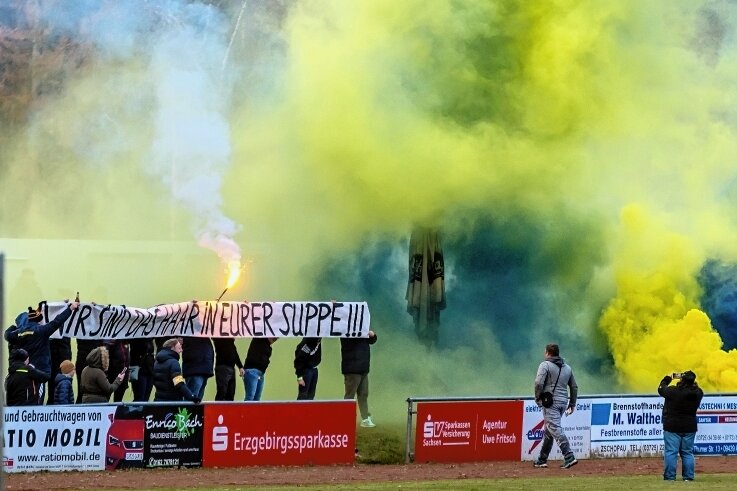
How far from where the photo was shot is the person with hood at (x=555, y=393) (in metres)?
16.6

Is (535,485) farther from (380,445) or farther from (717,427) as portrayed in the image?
(717,427)

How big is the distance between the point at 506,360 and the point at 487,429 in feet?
28.2

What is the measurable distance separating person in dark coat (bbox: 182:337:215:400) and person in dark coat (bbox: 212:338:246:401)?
1.12 ft

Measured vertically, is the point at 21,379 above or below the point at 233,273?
below

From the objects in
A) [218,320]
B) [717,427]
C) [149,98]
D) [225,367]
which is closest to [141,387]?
[225,367]

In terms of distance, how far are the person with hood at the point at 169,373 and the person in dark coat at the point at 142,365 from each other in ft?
6.01

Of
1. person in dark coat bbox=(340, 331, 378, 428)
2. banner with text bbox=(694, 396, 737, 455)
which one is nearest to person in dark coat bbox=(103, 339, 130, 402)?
person in dark coat bbox=(340, 331, 378, 428)

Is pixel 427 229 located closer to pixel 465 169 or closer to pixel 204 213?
pixel 465 169

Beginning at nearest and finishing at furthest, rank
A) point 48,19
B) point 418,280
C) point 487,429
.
→ point 487,429, point 418,280, point 48,19

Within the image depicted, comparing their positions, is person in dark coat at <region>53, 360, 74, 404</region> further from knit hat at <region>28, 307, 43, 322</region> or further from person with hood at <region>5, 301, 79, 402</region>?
knit hat at <region>28, 307, 43, 322</region>

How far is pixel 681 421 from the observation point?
15703mm

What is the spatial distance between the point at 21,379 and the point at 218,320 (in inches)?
133

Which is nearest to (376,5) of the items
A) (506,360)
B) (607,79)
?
(607,79)

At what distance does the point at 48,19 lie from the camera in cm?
3675
